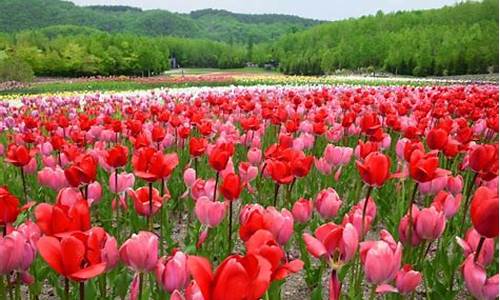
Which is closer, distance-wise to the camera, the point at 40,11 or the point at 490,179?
the point at 490,179

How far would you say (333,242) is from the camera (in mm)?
1862

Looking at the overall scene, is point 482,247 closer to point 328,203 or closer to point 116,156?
point 328,203

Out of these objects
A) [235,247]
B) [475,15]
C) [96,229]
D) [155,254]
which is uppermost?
[475,15]

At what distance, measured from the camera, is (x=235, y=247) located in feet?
13.8

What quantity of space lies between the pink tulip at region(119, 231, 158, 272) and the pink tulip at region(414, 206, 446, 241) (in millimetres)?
1140

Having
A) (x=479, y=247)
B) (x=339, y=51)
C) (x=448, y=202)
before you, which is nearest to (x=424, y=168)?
(x=448, y=202)

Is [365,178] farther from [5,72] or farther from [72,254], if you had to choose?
[5,72]

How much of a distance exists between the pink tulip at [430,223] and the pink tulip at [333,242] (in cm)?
61

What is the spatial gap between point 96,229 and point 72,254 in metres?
0.30

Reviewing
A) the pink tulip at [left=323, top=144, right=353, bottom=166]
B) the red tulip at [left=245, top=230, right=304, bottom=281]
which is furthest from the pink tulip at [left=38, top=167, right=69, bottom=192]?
the red tulip at [left=245, top=230, right=304, bottom=281]

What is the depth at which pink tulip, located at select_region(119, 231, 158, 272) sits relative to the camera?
1.98 metres

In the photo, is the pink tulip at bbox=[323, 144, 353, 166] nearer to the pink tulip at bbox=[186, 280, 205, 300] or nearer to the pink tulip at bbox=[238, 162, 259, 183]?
the pink tulip at bbox=[238, 162, 259, 183]

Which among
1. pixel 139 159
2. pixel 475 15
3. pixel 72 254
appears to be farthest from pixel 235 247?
pixel 475 15

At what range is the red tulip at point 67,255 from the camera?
1542 millimetres
